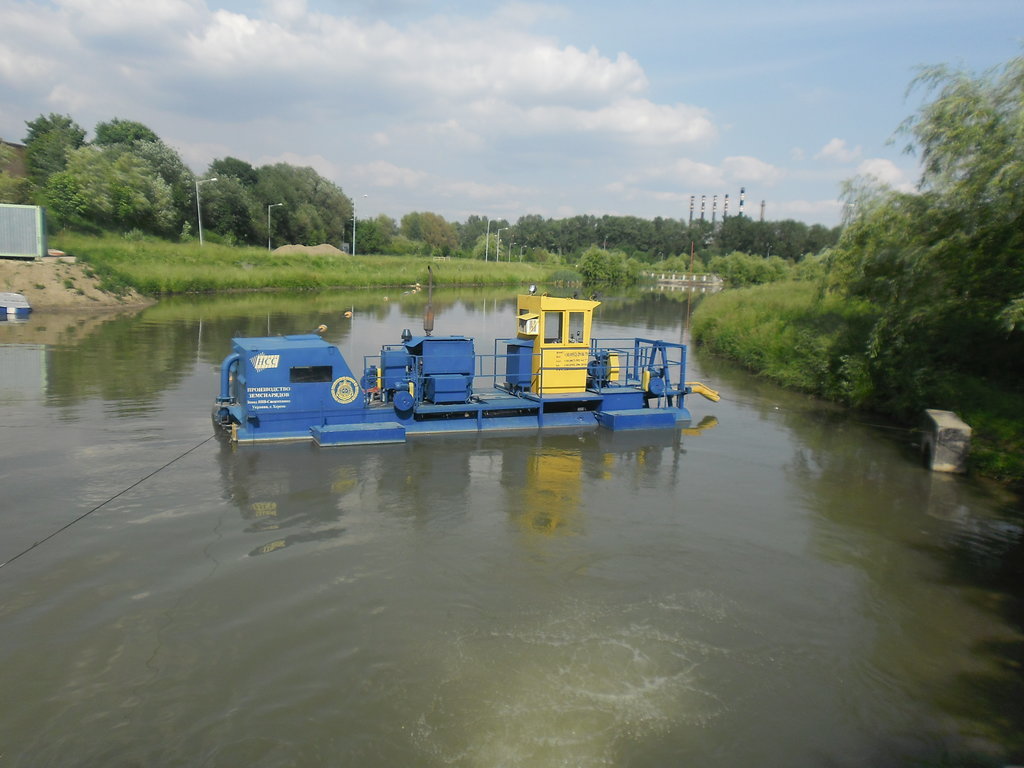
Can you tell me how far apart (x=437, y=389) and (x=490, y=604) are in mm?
8404

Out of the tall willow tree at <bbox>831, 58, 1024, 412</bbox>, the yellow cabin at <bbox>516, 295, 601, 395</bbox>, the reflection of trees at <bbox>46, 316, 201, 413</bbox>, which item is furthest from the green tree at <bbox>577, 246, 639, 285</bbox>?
the yellow cabin at <bbox>516, 295, 601, 395</bbox>

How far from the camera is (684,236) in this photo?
14338cm

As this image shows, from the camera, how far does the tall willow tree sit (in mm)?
15352

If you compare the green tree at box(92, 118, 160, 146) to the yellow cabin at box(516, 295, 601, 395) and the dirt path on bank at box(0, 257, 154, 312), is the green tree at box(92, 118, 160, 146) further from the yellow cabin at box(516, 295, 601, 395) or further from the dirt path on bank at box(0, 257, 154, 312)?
the yellow cabin at box(516, 295, 601, 395)

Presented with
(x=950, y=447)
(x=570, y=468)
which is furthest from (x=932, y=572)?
(x=570, y=468)

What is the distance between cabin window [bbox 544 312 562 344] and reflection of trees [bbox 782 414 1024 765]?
654cm

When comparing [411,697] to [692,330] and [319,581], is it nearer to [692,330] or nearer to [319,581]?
[319,581]

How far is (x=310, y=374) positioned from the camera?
1525cm

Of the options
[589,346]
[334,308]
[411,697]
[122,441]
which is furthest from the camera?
[334,308]

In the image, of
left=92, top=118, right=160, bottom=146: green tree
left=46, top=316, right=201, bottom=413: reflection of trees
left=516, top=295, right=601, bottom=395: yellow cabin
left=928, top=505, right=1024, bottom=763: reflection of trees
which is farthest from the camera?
left=92, top=118, right=160, bottom=146: green tree

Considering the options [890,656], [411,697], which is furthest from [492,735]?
[890,656]

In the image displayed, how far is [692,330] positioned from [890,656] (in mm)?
32856

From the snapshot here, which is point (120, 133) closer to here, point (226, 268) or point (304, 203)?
point (304, 203)

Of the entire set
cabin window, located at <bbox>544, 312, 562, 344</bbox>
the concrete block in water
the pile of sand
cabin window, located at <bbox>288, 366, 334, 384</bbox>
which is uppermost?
the pile of sand
